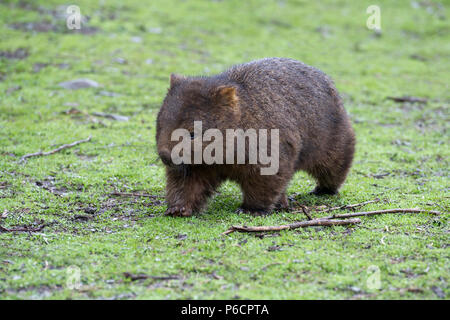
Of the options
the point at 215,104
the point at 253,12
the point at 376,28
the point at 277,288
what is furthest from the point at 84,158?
the point at 376,28

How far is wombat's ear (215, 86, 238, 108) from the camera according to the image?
21.5ft

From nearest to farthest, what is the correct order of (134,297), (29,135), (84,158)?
1. (134,297)
2. (84,158)
3. (29,135)

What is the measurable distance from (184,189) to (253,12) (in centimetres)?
1538

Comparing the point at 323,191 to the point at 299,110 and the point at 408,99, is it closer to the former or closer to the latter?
the point at 299,110

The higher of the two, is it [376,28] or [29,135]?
[376,28]

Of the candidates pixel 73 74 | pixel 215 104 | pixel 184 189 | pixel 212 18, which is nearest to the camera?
pixel 215 104

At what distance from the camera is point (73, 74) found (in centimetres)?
1419

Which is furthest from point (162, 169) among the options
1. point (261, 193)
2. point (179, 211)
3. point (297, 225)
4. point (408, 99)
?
point (408, 99)

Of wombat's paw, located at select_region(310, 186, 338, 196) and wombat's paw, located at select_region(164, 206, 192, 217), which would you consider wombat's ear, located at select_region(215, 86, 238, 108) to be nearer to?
wombat's paw, located at select_region(164, 206, 192, 217)

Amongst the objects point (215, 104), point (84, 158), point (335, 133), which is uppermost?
point (215, 104)

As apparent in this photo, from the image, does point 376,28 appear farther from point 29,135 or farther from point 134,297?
point 134,297

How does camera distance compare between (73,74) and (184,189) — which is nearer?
(184,189)

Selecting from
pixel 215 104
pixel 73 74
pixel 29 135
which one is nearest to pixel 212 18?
pixel 73 74

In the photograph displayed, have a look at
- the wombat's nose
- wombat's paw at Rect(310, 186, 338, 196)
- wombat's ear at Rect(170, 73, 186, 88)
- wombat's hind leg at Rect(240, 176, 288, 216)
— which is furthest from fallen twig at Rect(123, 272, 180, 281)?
wombat's paw at Rect(310, 186, 338, 196)
